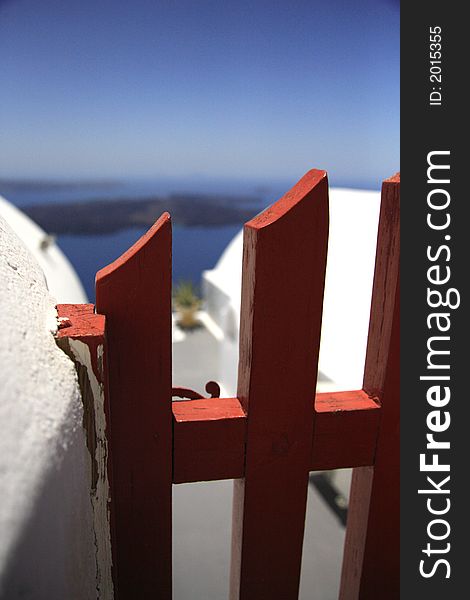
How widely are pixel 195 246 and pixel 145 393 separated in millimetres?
18510

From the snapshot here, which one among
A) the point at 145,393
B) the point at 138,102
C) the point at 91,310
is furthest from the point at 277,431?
the point at 138,102

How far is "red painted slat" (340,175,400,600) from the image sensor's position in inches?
31.9

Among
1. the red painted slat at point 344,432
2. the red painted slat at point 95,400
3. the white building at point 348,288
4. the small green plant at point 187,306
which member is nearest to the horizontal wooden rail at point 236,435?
the red painted slat at point 344,432

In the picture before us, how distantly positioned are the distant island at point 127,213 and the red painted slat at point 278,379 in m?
17.9

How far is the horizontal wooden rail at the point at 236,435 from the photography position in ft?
2.62

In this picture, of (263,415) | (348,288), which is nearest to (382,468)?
(263,415)

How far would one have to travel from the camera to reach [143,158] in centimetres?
2050

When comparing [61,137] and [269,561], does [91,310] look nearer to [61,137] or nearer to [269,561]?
[269,561]

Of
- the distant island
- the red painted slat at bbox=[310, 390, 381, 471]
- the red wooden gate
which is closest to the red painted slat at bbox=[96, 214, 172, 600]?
the red wooden gate

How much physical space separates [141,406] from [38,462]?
0.38m

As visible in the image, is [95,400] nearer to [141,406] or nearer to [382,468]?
[141,406]

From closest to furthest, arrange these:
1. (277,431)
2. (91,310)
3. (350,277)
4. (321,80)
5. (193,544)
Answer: (91,310) → (277,431) → (193,544) → (350,277) → (321,80)

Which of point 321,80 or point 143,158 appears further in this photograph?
point 143,158

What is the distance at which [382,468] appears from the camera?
89 cm
